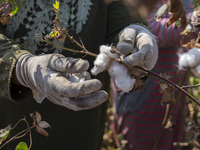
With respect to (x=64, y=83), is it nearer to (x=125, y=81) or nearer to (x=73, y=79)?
(x=73, y=79)

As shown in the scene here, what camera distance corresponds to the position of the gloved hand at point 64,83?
0.61m

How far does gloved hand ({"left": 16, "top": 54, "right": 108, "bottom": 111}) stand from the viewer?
61 centimetres

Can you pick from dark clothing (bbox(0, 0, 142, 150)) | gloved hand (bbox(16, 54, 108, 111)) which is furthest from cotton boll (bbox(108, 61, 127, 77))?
dark clothing (bbox(0, 0, 142, 150))

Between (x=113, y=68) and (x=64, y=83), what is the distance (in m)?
0.27

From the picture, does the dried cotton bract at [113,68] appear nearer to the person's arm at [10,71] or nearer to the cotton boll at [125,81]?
the cotton boll at [125,81]

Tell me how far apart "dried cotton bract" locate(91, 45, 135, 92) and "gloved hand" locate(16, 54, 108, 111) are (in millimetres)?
102

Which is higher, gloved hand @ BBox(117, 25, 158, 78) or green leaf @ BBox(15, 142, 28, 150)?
gloved hand @ BBox(117, 25, 158, 78)

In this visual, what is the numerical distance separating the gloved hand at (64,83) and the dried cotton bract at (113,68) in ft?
0.34

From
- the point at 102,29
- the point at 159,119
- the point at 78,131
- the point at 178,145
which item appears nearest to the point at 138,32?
the point at 102,29

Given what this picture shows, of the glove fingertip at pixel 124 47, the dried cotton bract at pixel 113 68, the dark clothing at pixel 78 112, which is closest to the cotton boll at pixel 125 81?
the dried cotton bract at pixel 113 68

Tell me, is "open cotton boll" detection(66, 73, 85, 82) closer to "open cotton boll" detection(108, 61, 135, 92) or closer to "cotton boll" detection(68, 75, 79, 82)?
"cotton boll" detection(68, 75, 79, 82)

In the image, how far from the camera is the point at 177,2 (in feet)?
2.11

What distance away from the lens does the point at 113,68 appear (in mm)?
821

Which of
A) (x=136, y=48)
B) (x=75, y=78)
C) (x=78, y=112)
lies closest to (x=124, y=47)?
(x=136, y=48)
